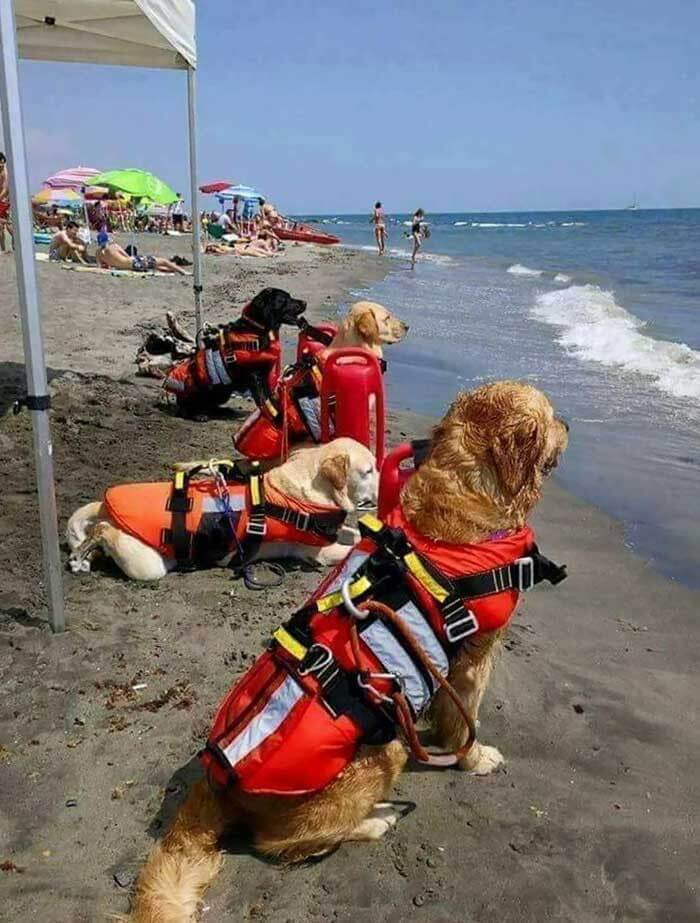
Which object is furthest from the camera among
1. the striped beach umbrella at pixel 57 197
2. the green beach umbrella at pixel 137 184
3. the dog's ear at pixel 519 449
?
the striped beach umbrella at pixel 57 197

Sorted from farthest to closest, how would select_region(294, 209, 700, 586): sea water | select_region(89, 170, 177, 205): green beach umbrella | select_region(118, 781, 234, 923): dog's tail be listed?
select_region(89, 170, 177, 205): green beach umbrella, select_region(294, 209, 700, 586): sea water, select_region(118, 781, 234, 923): dog's tail

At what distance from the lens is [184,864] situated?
256 centimetres

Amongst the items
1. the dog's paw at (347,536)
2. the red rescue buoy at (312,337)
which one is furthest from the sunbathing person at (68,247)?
the dog's paw at (347,536)

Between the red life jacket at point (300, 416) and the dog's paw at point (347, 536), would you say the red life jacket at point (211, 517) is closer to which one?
the dog's paw at point (347, 536)

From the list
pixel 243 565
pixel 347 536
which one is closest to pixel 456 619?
pixel 243 565

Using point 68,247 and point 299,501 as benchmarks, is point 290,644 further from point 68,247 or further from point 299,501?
point 68,247

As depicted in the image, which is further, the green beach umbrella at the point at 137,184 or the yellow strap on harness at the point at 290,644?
the green beach umbrella at the point at 137,184

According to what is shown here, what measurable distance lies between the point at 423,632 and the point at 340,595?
0.34 meters

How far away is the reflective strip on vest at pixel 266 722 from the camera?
262 cm

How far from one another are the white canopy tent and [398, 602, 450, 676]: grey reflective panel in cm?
216

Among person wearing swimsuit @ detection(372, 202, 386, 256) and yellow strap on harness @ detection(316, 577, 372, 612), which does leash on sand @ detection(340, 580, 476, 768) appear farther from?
person wearing swimsuit @ detection(372, 202, 386, 256)

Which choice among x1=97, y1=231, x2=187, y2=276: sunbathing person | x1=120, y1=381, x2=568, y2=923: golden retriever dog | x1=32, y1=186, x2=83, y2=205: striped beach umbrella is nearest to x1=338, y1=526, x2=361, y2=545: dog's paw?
x1=120, y1=381, x2=568, y2=923: golden retriever dog

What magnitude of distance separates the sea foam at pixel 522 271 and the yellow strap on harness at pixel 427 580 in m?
30.5

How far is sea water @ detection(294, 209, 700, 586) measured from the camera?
22.1ft
